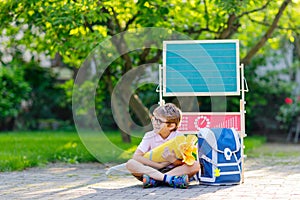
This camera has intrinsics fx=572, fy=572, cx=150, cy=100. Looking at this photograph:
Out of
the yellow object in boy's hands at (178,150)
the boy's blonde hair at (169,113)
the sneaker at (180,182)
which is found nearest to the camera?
the sneaker at (180,182)

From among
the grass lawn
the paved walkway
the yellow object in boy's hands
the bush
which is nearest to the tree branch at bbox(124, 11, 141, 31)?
the grass lawn

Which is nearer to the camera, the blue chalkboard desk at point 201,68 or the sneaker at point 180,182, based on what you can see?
the sneaker at point 180,182

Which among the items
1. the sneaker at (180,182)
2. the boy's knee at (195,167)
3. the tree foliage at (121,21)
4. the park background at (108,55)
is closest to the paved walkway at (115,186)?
the sneaker at (180,182)

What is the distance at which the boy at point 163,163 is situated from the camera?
5.55 metres

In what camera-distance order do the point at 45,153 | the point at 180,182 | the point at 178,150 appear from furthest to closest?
the point at 45,153 < the point at 178,150 < the point at 180,182

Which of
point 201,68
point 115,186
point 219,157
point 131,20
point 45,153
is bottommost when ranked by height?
point 115,186

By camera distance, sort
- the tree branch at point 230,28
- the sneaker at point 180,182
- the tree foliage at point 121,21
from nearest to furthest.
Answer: the sneaker at point 180,182 < the tree foliage at point 121,21 < the tree branch at point 230,28

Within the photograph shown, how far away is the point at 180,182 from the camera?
18.0 ft

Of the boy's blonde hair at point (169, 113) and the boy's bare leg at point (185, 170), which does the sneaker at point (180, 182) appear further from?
the boy's blonde hair at point (169, 113)

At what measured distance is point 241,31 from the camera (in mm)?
10117

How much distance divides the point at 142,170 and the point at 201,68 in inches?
59.5

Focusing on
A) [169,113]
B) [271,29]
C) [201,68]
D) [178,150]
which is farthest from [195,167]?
Answer: [271,29]

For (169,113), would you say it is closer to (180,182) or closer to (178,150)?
(178,150)

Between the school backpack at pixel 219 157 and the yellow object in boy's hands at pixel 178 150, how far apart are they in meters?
0.23
